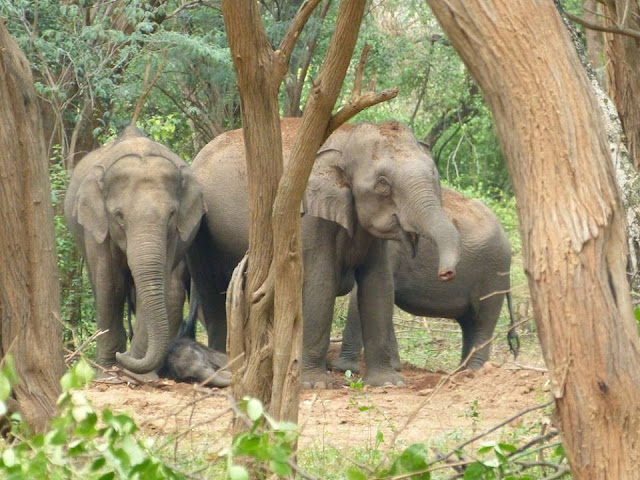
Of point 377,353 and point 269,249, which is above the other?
point 269,249

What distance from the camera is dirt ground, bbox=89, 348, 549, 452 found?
6.79 meters

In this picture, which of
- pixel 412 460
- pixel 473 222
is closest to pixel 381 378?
pixel 473 222

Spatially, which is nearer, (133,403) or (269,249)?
(269,249)

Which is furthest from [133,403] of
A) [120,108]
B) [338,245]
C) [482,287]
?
[120,108]

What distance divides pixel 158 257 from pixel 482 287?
10.1ft

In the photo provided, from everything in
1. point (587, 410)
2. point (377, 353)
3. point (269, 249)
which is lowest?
point (377, 353)

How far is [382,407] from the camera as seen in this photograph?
27.0ft

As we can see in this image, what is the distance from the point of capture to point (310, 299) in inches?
384

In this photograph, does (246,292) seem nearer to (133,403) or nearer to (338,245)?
(133,403)

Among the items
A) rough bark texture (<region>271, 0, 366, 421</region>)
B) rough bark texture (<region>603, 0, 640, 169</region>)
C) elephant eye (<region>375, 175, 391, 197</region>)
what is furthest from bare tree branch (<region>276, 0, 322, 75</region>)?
elephant eye (<region>375, 175, 391, 197</region>)

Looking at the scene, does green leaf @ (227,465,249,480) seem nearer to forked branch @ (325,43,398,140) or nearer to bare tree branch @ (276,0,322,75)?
forked branch @ (325,43,398,140)

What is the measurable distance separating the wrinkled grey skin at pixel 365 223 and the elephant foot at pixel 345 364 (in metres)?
0.81

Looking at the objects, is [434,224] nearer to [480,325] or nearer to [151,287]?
[151,287]

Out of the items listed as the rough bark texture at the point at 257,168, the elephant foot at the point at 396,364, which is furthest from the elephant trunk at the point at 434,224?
the rough bark texture at the point at 257,168
